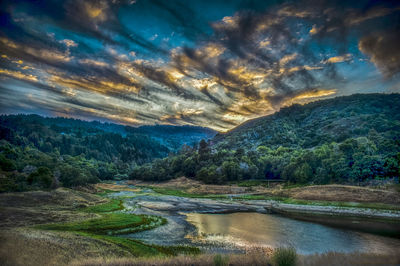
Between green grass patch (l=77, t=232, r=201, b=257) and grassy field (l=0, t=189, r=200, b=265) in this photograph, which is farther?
green grass patch (l=77, t=232, r=201, b=257)

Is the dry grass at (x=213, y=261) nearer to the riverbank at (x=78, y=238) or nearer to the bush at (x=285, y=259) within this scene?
the riverbank at (x=78, y=238)

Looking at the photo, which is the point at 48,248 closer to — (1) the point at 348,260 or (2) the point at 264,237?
(2) the point at 264,237

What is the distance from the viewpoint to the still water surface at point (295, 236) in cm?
2969

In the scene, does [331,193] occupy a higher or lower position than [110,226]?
higher

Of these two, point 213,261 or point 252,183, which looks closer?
point 213,261

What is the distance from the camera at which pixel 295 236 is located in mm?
35562

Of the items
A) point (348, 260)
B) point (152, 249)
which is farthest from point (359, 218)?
point (152, 249)

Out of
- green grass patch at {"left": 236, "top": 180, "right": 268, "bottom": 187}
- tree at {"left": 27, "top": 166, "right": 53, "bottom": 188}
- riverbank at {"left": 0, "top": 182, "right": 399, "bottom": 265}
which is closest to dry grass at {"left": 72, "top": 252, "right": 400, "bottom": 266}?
riverbank at {"left": 0, "top": 182, "right": 399, "bottom": 265}

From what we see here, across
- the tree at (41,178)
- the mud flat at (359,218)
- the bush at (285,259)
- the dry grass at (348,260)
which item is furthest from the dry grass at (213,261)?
the tree at (41,178)

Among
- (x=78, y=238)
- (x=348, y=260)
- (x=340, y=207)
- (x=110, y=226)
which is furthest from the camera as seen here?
(x=340, y=207)

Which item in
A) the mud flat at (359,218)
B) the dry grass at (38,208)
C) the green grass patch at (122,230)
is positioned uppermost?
the mud flat at (359,218)

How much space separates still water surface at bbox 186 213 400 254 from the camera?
2969 centimetres

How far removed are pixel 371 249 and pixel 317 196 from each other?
168 ft

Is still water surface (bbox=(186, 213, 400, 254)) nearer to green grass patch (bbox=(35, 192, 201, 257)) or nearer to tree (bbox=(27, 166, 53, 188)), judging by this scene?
green grass patch (bbox=(35, 192, 201, 257))
